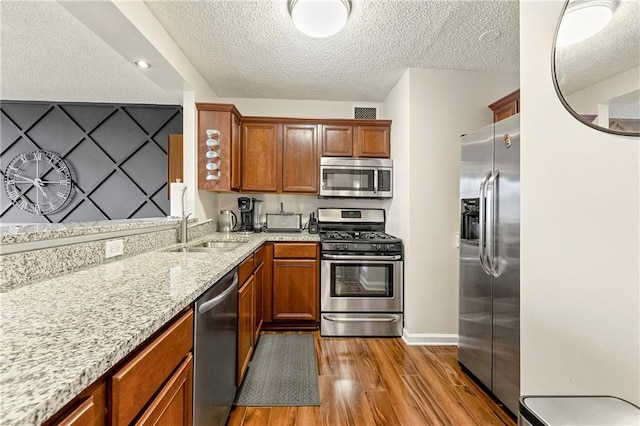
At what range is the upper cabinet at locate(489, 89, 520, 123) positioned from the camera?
93.7 inches

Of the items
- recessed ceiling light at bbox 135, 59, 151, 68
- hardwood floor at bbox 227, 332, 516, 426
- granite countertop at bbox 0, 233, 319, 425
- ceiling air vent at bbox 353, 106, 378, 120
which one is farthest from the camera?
ceiling air vent at bbox 353, 106, 378, 120

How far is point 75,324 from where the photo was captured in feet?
2.39

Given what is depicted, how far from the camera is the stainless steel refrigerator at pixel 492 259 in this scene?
1702mm

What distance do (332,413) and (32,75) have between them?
4.08 meters

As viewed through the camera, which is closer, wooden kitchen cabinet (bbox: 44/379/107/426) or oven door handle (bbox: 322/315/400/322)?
wooden kitchen cabinet (bbox: 44/379/107/426)

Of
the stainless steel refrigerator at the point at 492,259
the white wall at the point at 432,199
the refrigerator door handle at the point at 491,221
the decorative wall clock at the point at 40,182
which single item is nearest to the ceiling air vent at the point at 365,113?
the white wall at the point at 432,199

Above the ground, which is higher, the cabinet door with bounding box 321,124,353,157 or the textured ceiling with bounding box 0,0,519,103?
the textured ceiling with bounding box 0,0,519,103

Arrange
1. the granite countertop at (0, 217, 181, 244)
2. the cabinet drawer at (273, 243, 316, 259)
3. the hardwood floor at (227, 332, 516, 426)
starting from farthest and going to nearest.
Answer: the cabinet drawer at (273, 243, 316, 259), the hardwood floor at (227, 332, 516, 426), the granite countertop at (0, 217, 181, 244)

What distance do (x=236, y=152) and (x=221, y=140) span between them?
246mm

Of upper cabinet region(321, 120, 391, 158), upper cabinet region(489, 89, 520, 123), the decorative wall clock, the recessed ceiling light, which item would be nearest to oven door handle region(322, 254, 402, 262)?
upper cabinet region(321, 120, 391, 158)

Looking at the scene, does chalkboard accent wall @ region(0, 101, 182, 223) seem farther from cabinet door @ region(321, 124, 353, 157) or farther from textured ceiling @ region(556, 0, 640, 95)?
textured ceiling @ region(556, 0, 640, 95)

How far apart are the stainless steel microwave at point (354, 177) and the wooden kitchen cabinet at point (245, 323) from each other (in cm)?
142

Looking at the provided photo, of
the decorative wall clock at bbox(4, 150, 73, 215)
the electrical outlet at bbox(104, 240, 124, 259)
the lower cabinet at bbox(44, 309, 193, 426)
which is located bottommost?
the lower cabinet at bbox(44, 309, 193, 426)

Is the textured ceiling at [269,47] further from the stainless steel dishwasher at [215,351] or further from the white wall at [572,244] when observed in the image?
the stainless steel dishwasher at [215,351]
